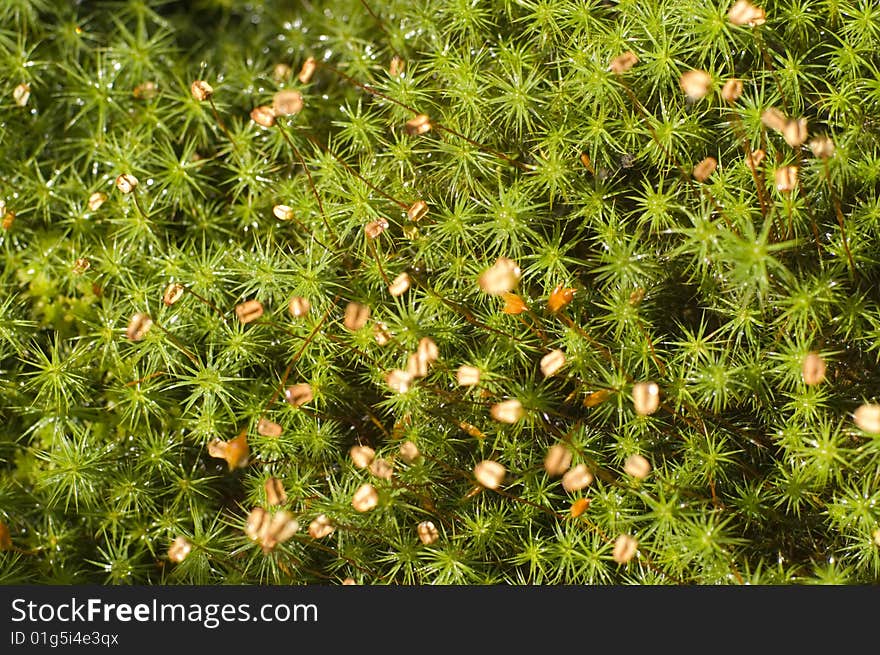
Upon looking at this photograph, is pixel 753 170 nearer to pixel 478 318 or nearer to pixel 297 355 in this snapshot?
pixel 478 318

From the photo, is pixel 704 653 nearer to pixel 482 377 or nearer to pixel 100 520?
pixel 482 377

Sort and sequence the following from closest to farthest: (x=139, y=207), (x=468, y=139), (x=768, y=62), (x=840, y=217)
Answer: (x=840, y=217)
(x=768, y=62)
(x=468, y=139)
(x=139, y=207)

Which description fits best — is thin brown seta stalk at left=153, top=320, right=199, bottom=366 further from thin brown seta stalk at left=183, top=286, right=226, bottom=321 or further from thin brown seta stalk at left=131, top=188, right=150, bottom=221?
thin brown seta stalk at left=131, top=188, right=150, bottom=221

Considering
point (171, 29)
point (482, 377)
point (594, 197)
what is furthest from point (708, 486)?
point (171, 29)

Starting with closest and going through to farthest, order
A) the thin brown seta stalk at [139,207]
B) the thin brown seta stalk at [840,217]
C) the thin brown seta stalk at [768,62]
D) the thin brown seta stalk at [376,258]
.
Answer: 1. the thin brown seta stalk at [840,217]
2. the thin brown seta stalk at [768,62]
3. the thin brown seta stalk at [376,258]
4. the thin brown seta stalk at [139,207]

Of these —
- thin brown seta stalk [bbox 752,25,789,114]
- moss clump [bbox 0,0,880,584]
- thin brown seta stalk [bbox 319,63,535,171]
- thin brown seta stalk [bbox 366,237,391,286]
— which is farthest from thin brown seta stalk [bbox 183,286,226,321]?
thin brown seta stalk [bbox 752,25,789,114]

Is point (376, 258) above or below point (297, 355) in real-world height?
above

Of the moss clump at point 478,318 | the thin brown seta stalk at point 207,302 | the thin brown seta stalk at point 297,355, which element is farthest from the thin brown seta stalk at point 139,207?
the thin brown seta stalk at point 297,355

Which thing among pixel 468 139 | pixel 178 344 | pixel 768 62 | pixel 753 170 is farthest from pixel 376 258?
pixel 768 62

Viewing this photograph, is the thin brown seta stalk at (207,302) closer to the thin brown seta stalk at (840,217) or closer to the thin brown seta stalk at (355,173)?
the thin brown seta stalk at (355,173)
